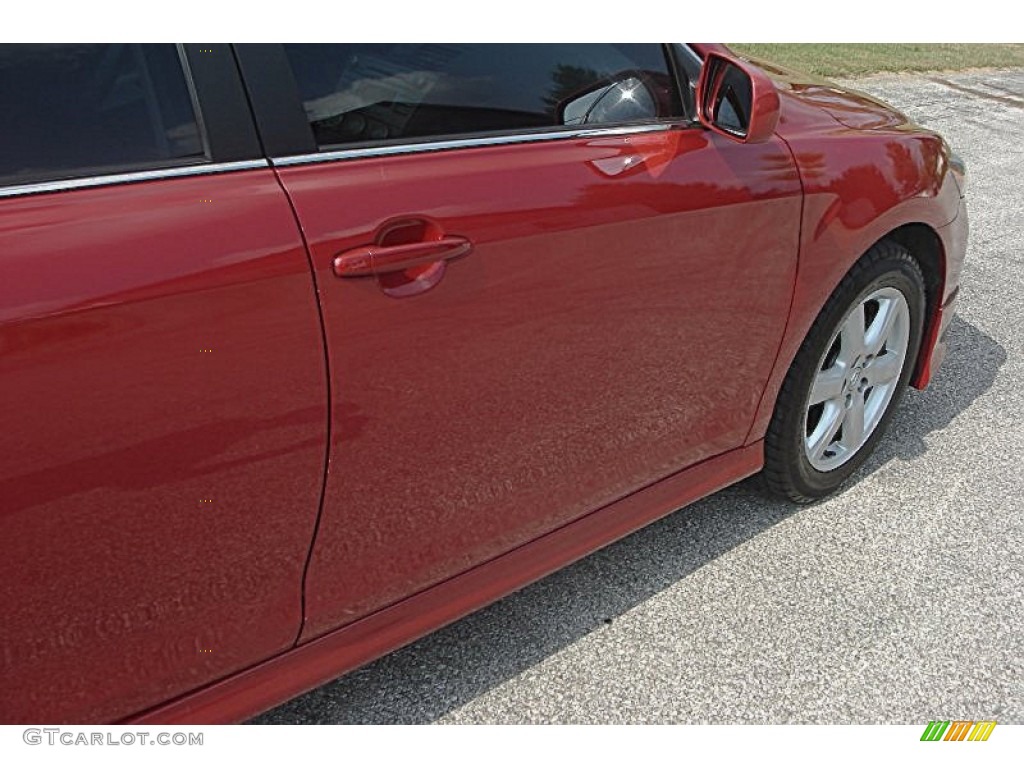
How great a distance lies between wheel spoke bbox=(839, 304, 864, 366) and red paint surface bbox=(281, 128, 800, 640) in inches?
15.0

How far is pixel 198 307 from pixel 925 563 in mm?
2137

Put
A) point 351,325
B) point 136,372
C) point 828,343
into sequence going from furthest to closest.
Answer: point 828,343
point 351,325
point 136,372

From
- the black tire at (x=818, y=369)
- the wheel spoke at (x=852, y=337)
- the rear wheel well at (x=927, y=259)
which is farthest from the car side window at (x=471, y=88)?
the rear wheel well at (x=927, y=259)

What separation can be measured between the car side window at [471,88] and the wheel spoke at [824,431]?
43.2 inches

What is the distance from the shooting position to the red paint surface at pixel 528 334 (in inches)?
62.9

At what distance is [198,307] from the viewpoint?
138cm

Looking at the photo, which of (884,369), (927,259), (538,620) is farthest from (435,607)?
(927,259)

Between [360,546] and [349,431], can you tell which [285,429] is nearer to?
[349,431]

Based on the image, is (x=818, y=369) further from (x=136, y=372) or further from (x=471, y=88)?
(x=136, y=372)

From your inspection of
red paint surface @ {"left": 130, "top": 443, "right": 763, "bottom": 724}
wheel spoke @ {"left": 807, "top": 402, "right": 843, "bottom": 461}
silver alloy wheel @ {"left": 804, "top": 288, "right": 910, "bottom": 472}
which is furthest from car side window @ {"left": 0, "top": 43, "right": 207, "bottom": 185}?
wheel spoke @ {"left": 807, "top": 402, "right": 843, "bottom": 461}

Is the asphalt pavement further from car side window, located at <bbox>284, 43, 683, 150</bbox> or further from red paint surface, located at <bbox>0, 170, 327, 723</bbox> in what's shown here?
car side window, located at <bbox>284, 43, 683, 150</bbox>

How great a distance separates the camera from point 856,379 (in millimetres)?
2805

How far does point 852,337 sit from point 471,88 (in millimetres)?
1432

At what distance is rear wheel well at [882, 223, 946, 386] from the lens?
276 centimetres
